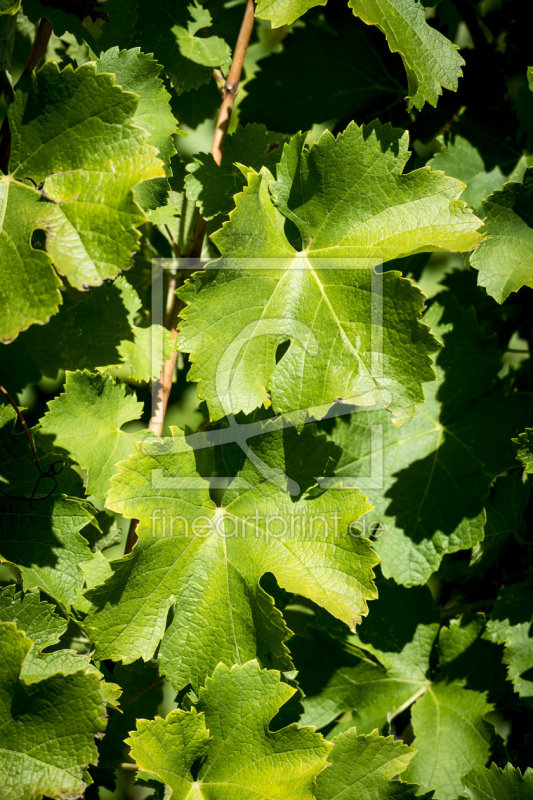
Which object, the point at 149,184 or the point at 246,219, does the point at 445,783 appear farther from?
the point at 149,184

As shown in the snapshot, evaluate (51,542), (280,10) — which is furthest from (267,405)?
(280,10)

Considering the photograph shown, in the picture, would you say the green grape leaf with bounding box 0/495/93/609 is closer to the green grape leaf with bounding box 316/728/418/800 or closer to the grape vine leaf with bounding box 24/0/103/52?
the green grape leaf with bounding box 316/728/418/800

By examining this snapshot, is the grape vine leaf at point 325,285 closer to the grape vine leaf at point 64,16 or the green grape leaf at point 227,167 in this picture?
the green grape leaf at point 227,167

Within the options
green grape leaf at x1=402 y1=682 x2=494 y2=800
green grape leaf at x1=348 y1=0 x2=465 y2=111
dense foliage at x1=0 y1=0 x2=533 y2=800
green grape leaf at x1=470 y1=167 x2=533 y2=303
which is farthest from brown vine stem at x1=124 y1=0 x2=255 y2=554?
green grape leaf at x1=402 y1=682 x2=494 y2=800

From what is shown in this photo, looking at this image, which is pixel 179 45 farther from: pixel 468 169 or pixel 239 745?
pixel 239 745

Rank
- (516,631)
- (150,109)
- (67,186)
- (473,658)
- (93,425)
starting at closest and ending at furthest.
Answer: (67,186), (150,109), (93,425), (516,631), (473,658)

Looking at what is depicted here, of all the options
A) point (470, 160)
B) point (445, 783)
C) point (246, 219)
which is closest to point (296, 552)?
Result: point (246, 219)

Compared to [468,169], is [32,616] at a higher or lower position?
lower
